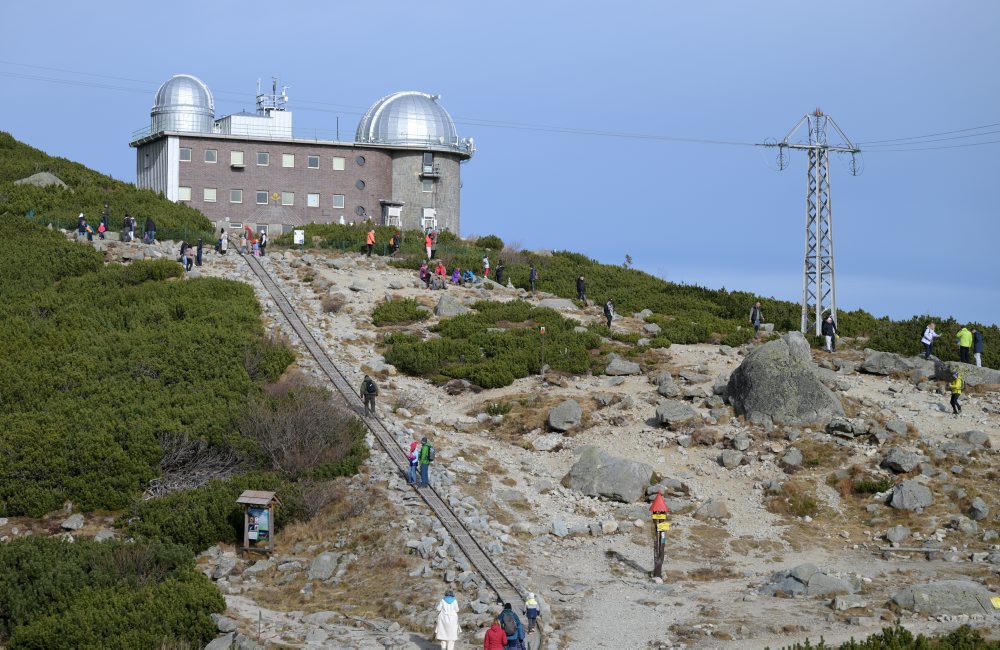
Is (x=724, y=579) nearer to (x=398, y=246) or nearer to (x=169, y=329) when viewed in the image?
(x=169, y=329)

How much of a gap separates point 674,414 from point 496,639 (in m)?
16.6

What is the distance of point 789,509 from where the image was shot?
93.0 feet

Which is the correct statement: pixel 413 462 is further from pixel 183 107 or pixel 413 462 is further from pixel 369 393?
pixel 183 107

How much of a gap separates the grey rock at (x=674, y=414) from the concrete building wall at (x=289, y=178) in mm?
33871

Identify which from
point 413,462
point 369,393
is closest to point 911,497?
point 413,462

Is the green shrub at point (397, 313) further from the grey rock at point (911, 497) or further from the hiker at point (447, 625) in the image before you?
the hiker at point (447, 625)

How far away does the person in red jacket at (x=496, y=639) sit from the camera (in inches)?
687

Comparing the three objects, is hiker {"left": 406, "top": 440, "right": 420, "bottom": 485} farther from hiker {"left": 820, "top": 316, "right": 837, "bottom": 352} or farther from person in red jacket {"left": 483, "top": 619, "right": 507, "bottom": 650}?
hiker {"left": 820, "top": 316, "right": 837, "bottom": 352}

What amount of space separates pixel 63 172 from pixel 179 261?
18.8 metres

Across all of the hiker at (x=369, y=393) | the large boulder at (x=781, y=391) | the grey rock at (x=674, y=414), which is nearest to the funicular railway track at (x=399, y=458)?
the hiker at (x=369, y=393)

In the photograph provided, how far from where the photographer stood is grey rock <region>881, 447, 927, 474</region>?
29.4m

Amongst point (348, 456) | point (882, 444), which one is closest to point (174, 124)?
point (348, 456)

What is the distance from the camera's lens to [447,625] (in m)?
18.8

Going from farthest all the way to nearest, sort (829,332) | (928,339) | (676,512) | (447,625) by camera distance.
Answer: (829,332) → (928,339) → (676,512) → (447,625)
